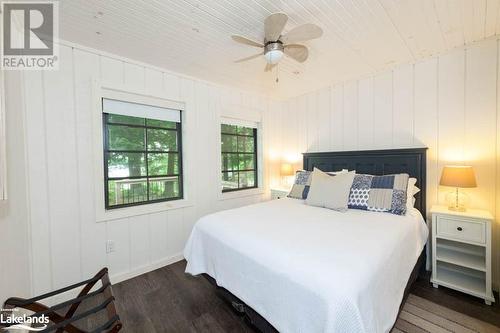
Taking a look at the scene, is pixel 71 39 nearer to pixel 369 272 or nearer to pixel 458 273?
pixel 369 272

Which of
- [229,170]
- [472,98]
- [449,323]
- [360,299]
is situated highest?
[472,98]

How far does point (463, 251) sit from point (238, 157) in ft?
9.71

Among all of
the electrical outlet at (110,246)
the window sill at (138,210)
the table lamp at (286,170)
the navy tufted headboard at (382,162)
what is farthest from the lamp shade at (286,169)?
the electrical outlet at (110,246)

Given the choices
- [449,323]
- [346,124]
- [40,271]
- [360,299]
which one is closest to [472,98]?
[346,124]

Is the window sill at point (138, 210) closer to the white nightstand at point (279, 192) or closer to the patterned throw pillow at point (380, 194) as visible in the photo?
the white nightstand at point (279, 192)

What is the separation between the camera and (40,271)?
190 centimetres

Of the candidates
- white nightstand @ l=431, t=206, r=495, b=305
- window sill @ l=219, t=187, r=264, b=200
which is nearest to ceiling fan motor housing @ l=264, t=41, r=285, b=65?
window sill @ l=219, t=187, r=264, b=200

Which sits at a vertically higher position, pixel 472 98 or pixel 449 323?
pixel 472 98

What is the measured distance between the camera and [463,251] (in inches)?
83.5

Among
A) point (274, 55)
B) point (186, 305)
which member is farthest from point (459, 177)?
point (186, 305)

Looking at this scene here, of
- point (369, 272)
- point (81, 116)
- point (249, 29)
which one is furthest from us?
point (81, 116)

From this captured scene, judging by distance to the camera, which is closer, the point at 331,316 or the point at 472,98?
the point at 331,316

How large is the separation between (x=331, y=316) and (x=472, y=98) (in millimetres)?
2637

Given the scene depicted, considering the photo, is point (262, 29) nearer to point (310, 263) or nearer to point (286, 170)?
point (310, 263)
